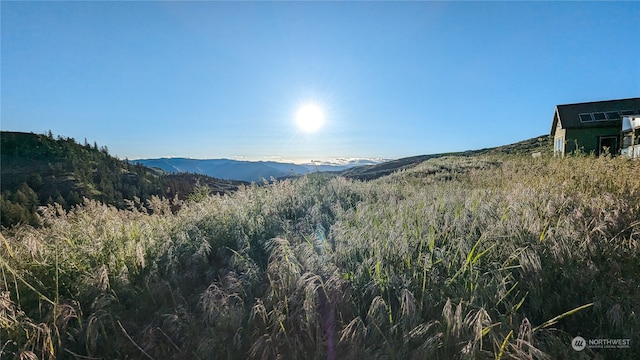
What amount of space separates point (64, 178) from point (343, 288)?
1964cm

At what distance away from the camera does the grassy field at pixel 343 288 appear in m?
2.42

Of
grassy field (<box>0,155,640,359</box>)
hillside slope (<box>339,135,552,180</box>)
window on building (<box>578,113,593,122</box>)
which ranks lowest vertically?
grassy field (<box>0,155,640,359</box>)

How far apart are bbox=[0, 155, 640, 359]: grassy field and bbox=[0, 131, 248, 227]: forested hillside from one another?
349 inches

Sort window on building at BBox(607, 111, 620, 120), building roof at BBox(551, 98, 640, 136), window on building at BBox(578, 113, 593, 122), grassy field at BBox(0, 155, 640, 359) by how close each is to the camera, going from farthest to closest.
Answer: window on building at BBox(578, 113, 593, 122)
window on building at BBox(607, 111, 620, 120)
building roof at BBox(551, 98, 640, 136)
grassy field at BBox(0, 155, 640, 359)

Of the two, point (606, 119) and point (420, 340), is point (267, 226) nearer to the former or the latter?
point (420, 340)

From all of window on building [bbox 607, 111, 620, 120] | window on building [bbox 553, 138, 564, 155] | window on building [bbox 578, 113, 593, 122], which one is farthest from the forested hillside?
window on building [bbox 607, 111, 620, 120]

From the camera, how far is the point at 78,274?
350 centimetres

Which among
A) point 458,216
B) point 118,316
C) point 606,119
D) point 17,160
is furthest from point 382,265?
point 606,119

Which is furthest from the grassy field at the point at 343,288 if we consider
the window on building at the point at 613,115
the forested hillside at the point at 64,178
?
the window on building at the point at 613,115

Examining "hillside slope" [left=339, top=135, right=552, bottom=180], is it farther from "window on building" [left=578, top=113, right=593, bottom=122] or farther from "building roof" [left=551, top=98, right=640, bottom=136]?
"window on building" [left=578, top=113, right=593, bottom=122]

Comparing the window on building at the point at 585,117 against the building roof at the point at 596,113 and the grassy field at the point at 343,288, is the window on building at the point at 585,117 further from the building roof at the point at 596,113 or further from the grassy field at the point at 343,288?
the grassy field at the point at 343,288

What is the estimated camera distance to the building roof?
25406 mm

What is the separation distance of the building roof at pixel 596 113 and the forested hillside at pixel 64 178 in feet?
94.8

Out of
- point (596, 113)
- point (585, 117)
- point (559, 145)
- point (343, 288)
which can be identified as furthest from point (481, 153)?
point (343, 288)
